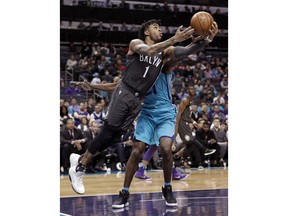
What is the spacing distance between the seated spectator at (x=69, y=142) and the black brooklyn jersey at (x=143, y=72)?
5.40 metres

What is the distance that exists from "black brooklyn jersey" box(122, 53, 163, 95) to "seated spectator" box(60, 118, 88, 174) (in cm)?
540

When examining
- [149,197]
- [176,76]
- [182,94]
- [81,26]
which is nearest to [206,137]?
[182,94]

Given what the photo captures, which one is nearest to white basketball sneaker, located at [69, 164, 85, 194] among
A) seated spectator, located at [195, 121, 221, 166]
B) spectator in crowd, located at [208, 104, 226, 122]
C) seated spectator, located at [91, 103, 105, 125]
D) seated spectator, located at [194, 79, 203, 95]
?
seated spectator, located at [91, 103, 105, 125]

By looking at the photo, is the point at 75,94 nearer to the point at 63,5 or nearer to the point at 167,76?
the point at 63,5

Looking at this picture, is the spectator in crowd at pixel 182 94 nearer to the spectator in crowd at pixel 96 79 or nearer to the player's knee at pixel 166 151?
the spectator in crowd at pixel 96 79

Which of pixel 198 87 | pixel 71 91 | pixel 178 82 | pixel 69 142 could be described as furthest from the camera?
pixel 178 82

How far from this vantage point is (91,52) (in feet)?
65.5

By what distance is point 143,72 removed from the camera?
583 centimetres

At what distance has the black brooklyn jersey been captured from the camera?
583 centimetres

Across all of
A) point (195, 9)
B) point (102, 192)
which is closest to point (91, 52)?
point (195, 9)

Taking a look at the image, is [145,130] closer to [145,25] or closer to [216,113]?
[145,25]

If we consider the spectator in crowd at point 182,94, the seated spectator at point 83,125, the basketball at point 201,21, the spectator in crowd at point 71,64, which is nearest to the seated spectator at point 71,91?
the spectator in crowd at point 71,64

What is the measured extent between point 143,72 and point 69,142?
561 centimetres
